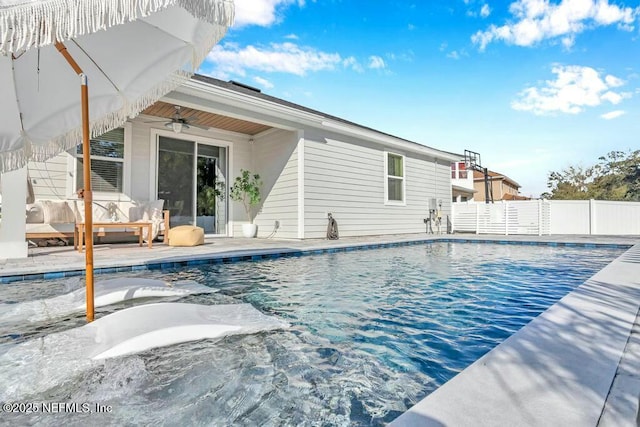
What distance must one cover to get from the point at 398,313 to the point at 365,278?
55.2 inches

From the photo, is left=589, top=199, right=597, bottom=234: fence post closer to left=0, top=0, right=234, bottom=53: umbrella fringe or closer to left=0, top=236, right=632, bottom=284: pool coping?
left=0, top=236, right=632, bottom=284: pool coping

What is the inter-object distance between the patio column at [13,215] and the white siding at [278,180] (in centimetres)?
471

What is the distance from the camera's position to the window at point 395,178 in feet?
32.7

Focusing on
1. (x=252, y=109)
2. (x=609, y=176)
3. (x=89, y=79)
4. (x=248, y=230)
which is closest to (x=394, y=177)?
(x=248, y=230)

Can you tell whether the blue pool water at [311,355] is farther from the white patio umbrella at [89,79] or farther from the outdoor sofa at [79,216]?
the outdoor sofa at [79,216]

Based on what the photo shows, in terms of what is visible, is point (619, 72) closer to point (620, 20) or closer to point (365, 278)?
point (620, 20)

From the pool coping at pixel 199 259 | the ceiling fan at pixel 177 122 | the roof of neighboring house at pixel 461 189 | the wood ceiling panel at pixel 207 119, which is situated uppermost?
the wood ceiling panel at pixel 207 119

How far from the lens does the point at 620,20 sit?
28.2 feet

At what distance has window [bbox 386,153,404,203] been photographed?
9961 mm

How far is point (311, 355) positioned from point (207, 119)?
6.87 meters

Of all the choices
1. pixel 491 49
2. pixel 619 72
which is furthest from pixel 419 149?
pixel 619 72

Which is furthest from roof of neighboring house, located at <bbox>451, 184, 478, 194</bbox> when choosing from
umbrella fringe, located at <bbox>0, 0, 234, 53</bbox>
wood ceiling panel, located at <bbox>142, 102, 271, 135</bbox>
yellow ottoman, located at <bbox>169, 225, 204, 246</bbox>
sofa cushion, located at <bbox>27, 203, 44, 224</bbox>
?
umbrella fringe, located at <bbox>0, 0, 234, 53</bbox>

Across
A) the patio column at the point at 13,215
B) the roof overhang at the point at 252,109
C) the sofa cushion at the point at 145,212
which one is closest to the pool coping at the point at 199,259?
the patio column at the point at 13,215

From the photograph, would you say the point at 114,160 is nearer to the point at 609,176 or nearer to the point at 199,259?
the point at 199,259
